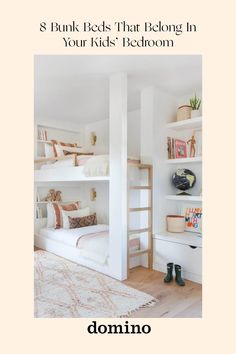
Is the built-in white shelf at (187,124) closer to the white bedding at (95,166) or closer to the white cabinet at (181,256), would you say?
the white bedding at (95,166)

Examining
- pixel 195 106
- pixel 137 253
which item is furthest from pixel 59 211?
pixel 195 106

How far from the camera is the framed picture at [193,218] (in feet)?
9.89

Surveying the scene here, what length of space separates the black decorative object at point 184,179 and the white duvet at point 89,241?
3.68 feet

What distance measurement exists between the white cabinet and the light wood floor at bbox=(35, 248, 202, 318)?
0.09m

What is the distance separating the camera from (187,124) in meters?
2.99

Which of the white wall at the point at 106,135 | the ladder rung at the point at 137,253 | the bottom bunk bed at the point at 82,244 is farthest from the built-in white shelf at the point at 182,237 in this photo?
the white wall at the point at 106,135

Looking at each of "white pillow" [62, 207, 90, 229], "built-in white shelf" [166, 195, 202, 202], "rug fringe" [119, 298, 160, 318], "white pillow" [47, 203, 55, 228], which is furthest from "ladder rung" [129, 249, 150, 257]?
"white pillow" [47, 203, 55, 228]

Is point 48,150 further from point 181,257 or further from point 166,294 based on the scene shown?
point 166,294

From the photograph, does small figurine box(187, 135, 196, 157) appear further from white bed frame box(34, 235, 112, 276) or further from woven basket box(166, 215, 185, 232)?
white bed frame box(34, 235, 112, 276)

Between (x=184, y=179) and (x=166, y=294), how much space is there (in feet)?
4.41
